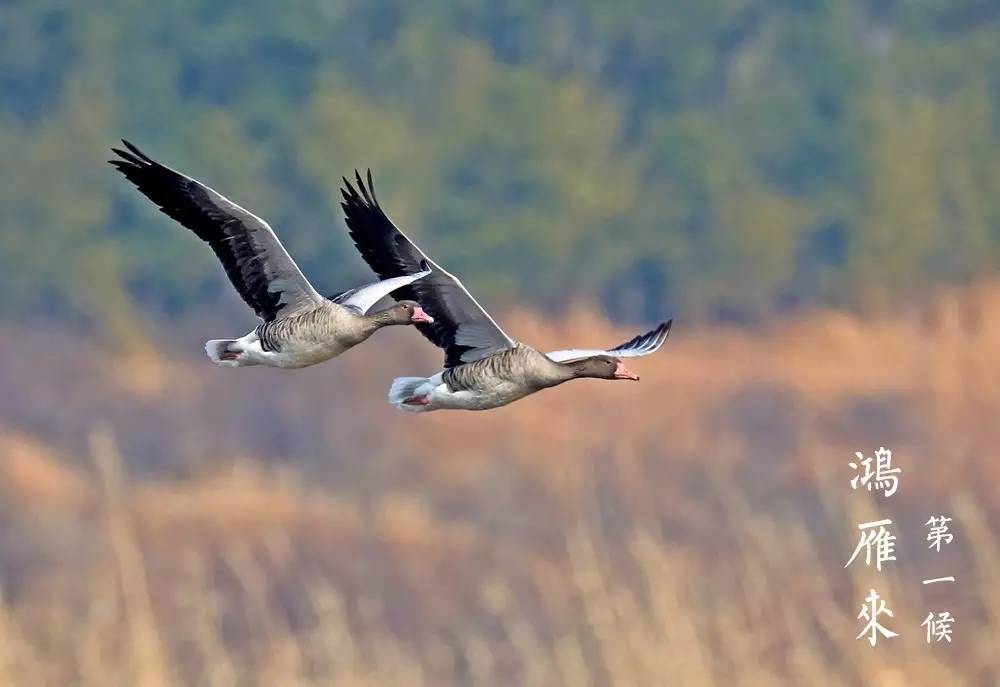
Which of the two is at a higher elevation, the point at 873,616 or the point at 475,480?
the point at 475,480

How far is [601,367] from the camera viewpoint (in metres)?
9.18

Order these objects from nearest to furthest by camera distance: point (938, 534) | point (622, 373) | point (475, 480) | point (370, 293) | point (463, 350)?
point (370, 293) → point (622, 373) → point (463, 350) → point (938, 534) → point (475, 480)

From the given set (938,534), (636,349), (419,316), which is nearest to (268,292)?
(419,316)

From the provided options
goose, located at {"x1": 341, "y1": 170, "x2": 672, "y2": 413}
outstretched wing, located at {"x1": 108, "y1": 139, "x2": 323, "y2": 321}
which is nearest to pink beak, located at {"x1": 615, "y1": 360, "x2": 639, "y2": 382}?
goose, located at {"x1": 341, "y1": 170, "x2": 672, "y2": 413}

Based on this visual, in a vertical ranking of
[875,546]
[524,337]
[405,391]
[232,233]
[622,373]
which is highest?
[524,337]

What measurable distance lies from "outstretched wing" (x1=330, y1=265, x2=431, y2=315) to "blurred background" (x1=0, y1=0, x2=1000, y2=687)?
4.02 feet

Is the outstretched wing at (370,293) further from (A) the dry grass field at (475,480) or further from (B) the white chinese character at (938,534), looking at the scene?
(B) the white chinese character at (938,534)

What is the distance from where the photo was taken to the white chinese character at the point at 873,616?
33.1 ft

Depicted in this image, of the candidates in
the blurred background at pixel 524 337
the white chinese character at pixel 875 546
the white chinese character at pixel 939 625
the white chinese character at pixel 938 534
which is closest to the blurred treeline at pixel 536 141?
the blurred background at pixel 524 337

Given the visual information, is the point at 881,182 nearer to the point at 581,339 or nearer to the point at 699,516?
the point at 581,339

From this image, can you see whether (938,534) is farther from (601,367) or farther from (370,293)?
(370,293)

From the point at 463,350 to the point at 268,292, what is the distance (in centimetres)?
85

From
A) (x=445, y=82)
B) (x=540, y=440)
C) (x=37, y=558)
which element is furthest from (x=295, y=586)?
(x=445, y=82)

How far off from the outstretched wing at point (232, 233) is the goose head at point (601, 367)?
1172 mm
